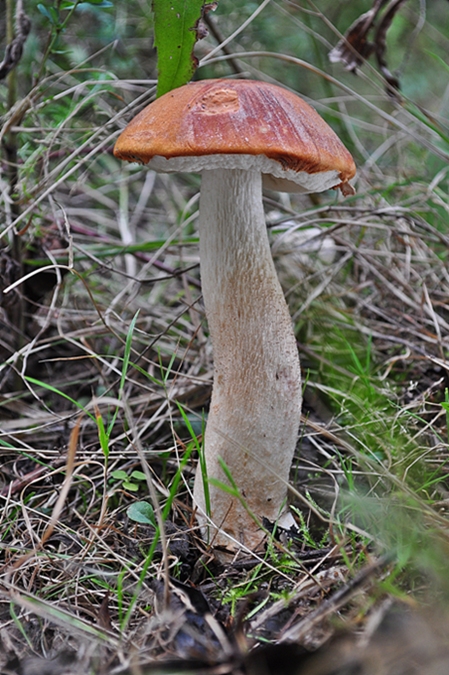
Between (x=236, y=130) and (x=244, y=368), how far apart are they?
0.82 m

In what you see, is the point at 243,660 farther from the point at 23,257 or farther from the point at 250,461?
the point at 23,257

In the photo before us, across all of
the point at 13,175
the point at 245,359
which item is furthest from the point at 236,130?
the point at 13,175

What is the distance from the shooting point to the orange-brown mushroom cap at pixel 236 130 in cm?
148

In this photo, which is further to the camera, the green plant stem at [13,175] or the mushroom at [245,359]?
the green plant stem at [13,175]

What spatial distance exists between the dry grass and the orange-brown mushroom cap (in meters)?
0.58

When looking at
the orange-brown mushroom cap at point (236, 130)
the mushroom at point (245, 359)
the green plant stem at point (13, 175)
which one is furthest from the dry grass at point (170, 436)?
the orange-brown mushroom cap at point (236, 130)

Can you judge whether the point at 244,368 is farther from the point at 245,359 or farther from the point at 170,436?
the point at 170,436

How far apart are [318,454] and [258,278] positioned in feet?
2.80

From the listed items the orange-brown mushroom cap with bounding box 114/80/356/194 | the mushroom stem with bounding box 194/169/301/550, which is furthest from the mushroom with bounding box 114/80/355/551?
the orange-brown mushroom cap with bounding box 114/80/356/194

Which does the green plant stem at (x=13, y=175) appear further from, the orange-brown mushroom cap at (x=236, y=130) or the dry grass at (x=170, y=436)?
the orange-brown mushroom cap at (x=236, y=130)

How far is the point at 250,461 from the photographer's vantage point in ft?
6.23

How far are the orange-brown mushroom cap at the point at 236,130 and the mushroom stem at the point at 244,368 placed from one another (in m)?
0.23

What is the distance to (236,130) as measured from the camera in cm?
149

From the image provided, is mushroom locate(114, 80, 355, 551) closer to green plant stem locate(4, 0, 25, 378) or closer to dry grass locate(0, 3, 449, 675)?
dry grass locate(0, 3, 449, 675)
